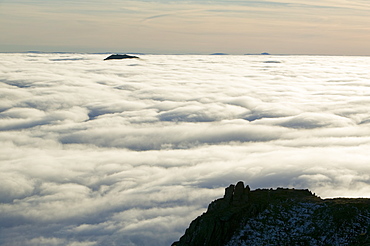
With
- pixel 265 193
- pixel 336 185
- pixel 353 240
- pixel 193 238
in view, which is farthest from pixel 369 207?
pixel 336 185

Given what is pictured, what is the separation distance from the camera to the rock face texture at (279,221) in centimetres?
4478

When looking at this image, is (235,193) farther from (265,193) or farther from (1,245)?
(1,245)

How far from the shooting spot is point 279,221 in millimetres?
47250

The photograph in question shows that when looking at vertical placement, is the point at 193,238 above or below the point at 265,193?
below

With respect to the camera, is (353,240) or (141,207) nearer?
(353,240)

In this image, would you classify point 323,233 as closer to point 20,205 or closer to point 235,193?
point 235,193

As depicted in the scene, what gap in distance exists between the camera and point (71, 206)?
6939 inches

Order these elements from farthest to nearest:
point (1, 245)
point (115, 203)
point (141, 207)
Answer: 1. point (115, 203)
2. point (141, 207)
3. point (1, 245)

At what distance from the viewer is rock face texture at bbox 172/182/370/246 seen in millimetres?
44781

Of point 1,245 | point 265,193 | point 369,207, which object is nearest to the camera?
point 369,207

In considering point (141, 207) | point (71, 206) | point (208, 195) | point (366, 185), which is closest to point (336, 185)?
point (366, 185)

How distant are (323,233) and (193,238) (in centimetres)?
1599

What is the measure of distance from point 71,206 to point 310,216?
148165 mm

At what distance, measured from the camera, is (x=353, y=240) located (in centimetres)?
4300
